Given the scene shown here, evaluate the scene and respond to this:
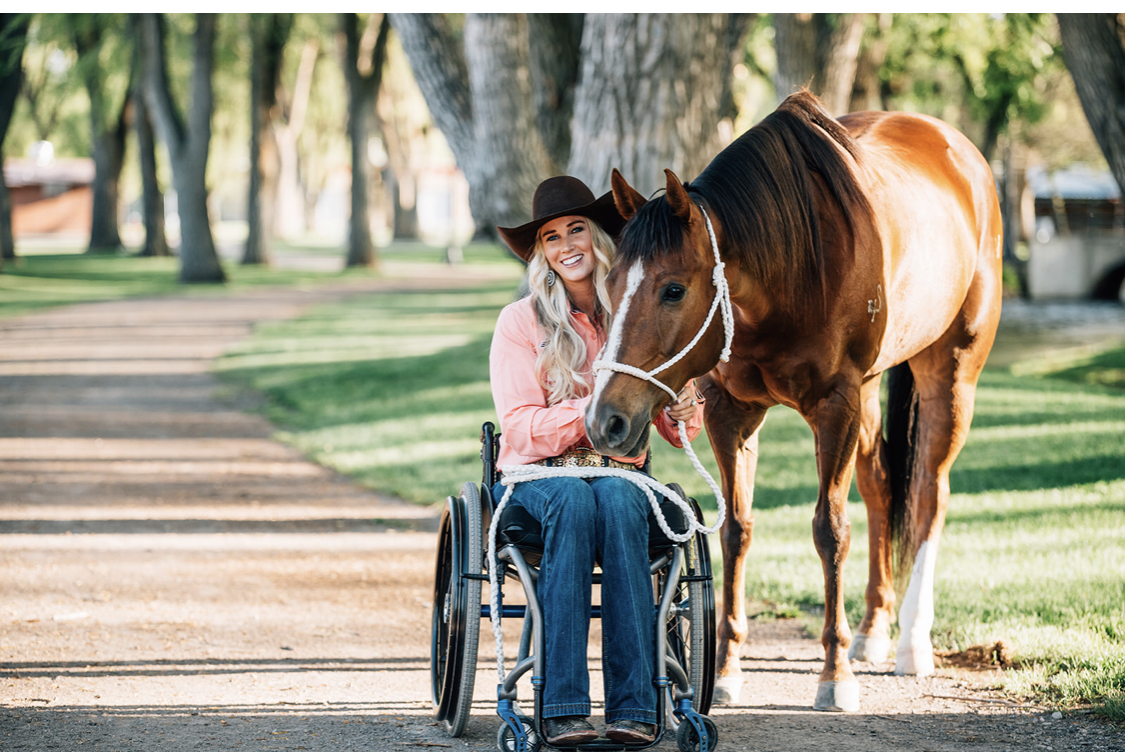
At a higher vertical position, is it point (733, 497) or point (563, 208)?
point (563, 208)

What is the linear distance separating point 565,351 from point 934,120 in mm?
2704

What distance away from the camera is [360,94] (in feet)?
84.0

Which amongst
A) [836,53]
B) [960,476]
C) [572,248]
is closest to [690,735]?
[572,248]

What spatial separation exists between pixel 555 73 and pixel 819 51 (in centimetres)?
538

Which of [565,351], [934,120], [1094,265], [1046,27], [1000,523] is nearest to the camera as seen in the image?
[565,351]

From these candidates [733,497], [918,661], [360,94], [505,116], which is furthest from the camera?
[360,94]

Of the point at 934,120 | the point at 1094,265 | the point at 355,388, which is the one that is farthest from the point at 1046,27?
the point at 934,120

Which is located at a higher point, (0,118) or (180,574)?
(0,118)

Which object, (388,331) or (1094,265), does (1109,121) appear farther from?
(1094,265)

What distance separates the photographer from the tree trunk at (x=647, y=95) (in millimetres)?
6906

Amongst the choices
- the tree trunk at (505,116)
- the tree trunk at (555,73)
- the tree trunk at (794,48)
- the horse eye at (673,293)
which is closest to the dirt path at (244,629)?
the horse eye at (673,293)

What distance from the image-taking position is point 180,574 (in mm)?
5656

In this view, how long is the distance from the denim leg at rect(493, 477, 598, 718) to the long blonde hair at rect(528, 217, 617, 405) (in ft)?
1.17

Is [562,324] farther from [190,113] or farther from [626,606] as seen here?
[190,113]
